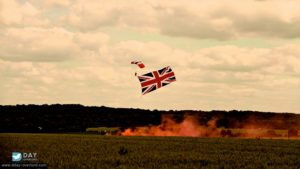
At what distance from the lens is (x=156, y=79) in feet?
143

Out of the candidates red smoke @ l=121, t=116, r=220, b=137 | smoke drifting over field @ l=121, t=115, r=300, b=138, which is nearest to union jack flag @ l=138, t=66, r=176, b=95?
smoke drifting over field @ l=121, t=115, r=300, b=138

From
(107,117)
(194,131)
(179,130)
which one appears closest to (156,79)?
(194,131)

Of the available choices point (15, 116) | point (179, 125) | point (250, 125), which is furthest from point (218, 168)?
point (15, 116)

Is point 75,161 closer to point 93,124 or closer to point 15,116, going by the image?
point 93,124

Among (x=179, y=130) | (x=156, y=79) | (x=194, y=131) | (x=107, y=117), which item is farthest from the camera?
(x=107, y=117)

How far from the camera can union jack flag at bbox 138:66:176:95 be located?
42.8m

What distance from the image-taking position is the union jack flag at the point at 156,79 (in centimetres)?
4275

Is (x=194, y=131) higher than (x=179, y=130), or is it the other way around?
(x=179, y=130)

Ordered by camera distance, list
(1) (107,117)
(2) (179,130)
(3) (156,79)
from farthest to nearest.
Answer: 1. (1) (107,117)
2. (2) (179,130)
3. (3) (156,79)

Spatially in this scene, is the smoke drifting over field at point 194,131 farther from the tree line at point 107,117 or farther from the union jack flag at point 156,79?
the union jack flag at point 156,79

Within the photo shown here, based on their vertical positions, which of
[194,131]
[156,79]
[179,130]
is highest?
[156,79]

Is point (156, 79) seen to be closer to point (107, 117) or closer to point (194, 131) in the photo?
point (194, 131)

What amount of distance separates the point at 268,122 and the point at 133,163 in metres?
105

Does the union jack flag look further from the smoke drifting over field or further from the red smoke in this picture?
the red smoke
